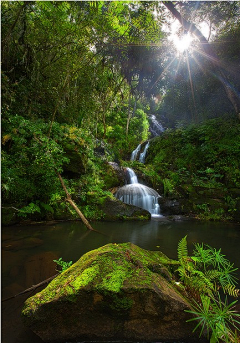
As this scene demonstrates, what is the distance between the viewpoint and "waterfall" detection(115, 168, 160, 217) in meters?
10.6

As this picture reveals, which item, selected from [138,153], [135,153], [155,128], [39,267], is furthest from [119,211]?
[155,128]

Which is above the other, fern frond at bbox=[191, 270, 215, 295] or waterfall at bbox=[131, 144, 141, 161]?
waterfall at bbox=[131, 144, 141, 161]

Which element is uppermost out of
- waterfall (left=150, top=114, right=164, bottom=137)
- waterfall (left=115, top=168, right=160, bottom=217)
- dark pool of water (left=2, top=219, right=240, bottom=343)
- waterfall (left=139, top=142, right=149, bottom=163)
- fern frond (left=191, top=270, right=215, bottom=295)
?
waterfall (left=150, top=114, right=164, bottom=137)

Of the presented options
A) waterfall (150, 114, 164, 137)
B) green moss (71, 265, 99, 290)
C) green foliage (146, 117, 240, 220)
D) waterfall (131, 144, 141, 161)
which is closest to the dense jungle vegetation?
green foliage (146, 117, 240, 220)

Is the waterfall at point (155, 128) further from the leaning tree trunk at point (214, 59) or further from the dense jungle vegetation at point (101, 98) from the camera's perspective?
the leaning tree trunk at point (214, 59)

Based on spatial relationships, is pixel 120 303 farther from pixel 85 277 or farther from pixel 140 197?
pixel 140 197

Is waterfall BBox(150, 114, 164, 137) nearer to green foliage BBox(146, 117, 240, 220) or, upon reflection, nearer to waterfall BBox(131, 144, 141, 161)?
waterfall BBox(131, 144, 141, 161)

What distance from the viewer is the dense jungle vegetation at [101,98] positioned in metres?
6.87

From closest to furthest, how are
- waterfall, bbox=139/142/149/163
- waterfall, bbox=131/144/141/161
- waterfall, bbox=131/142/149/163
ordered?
waterfall, bbox=139/142/149/163, waterfall, bbox=131/142/149/163, waterfall, bbox=131/144/141/161

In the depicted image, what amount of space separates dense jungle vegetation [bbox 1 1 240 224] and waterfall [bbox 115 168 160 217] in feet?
2.33

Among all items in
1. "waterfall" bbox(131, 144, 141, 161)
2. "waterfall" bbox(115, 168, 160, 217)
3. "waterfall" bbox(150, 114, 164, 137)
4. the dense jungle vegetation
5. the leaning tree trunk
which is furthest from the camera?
"waterfall" bbox(150, 114, 164, 137)

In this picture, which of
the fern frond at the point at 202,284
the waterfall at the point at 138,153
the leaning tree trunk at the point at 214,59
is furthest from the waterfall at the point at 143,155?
the fern frond at the point at 202,284

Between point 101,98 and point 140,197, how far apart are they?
7399 mm

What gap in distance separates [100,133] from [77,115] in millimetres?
6832
